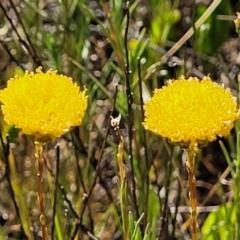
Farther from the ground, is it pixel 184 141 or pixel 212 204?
pixel 184 141

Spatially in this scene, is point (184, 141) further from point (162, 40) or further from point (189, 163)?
point (162, 40)

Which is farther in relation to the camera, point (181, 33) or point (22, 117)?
point (181, 33)

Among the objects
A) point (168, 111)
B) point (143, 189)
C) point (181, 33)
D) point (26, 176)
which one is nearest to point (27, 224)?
point (143, 189)

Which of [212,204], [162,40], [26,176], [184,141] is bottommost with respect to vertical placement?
[212,204]

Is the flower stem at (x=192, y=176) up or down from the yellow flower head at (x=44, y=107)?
down
